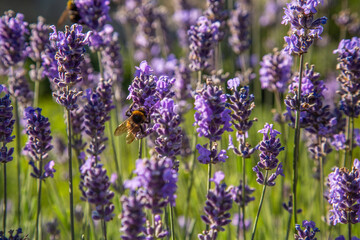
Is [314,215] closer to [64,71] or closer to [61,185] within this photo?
[64,71]

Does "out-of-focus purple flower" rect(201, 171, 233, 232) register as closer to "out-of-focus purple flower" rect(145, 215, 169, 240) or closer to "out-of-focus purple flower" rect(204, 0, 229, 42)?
"out-of-focus purple flower" rect(145, 215, 169, 240)

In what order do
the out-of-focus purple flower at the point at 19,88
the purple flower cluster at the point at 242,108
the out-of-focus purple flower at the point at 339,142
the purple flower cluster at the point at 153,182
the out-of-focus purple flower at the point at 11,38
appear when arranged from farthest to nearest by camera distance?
the out-of-focus purple flower at the point at 19,88 < the out-of-focus purple flower at the point at 11,38 < the out-of-focus purple flower at the point at 339,142 < the purple flower cluster at the point at 242,108 < the purple flower cluster at the point at 153,182

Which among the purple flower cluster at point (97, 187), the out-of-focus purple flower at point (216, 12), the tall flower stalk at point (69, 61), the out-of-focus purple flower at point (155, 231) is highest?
the out-of-focus purple flower at point (216, 12)

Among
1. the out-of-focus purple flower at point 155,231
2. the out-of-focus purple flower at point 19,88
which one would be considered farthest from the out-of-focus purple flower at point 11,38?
the out-of-focus purple flower at point 155,231

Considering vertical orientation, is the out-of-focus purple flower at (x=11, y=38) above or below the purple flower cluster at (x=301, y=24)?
above

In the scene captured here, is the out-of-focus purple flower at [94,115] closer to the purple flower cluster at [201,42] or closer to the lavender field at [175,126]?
the lavender field at [175,126]
